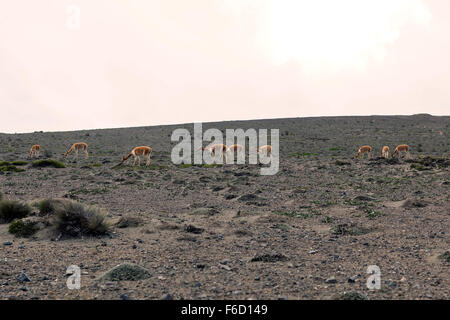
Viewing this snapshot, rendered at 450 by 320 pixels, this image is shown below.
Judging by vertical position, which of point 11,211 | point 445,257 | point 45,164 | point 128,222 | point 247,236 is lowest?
point 445,257

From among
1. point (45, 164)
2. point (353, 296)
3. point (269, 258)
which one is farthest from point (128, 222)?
point (45, 164)

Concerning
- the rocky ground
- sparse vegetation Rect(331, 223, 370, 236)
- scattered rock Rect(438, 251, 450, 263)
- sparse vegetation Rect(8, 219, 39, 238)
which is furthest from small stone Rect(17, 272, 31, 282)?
scattered rock Rect(438, 251, 450, 263)

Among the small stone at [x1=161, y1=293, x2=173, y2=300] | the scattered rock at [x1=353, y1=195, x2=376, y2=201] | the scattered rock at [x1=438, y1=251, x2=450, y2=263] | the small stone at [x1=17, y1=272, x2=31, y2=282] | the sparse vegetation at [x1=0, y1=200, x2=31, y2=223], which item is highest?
the scattered rock at [x1=353, y1=195, x2=376, y2=201]

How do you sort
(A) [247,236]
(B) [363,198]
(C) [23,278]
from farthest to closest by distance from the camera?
1. (B) [363,198]
2. (A) [247,236]
3. (C) [23,278]

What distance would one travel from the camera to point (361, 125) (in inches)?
2240

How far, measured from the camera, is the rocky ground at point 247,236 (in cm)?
590

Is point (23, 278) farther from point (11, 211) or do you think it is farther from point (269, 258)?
point (11, 211)

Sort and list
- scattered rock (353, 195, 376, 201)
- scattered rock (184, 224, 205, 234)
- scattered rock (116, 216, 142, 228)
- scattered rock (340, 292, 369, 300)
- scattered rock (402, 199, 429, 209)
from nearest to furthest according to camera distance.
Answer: scattered rock (340, 292, 369, 300) < scattered rock (184, 224, 205, 234) < scattered rock (116, 216, 142, 228) < scattered rock (402, 199, 429, 209) < scattered rock (353, 195, 376, 201)

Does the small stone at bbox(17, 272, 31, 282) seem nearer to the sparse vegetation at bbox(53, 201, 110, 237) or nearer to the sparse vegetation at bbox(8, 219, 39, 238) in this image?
the sparse vegetation at bbox(53, 201, 110, 237)

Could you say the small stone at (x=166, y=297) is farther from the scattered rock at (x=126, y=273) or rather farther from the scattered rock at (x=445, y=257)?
the scattered rock at (x=445, y=257)

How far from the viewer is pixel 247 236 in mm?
9312

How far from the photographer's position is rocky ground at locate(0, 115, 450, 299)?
232 inches

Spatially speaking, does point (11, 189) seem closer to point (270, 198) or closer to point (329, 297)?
point (270, 198)
